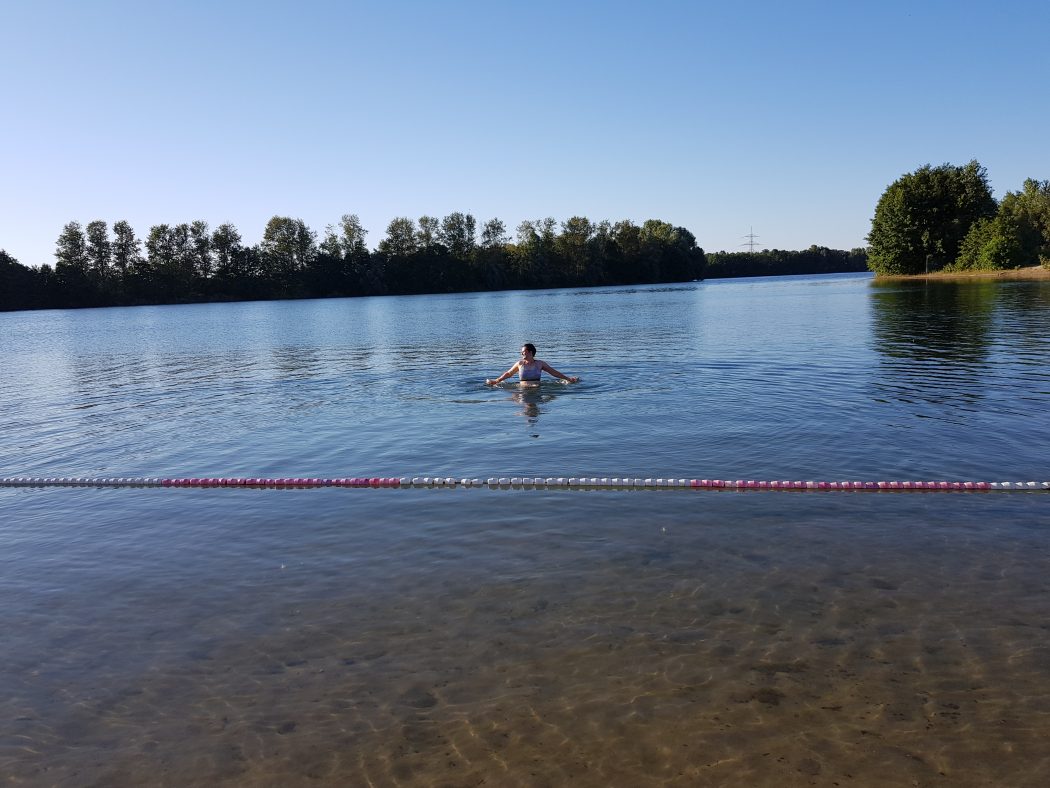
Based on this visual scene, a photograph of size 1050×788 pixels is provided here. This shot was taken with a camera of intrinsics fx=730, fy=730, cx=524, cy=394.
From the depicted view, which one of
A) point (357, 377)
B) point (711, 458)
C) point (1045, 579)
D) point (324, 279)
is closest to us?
point (1045, 579)

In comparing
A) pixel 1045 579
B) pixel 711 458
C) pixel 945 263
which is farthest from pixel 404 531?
pixel 945 263

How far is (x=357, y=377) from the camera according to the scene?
23781mm

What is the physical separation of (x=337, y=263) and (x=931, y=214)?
373 ft

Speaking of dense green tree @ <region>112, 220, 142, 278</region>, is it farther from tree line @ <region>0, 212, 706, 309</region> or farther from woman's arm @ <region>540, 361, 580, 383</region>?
woman's arm @ <region>540, 361, 580, 383</region>

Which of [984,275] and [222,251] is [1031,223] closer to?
[984,275]

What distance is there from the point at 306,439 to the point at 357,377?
10074 mm

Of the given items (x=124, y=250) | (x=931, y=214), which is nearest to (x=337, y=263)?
(x=124, y=250)

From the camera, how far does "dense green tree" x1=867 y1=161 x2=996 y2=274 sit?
92.9 meters

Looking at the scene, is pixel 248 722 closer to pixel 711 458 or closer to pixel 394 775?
pixel 394 775

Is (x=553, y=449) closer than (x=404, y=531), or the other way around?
(x=404, y=531)

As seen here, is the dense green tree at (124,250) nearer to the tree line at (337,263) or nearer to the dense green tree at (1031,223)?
the tree line at (337,263)

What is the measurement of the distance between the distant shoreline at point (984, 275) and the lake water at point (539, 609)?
248ft

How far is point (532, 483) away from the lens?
33.0ft

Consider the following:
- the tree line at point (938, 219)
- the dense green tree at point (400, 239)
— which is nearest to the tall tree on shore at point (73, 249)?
the dense green tree at point (400, 239)
